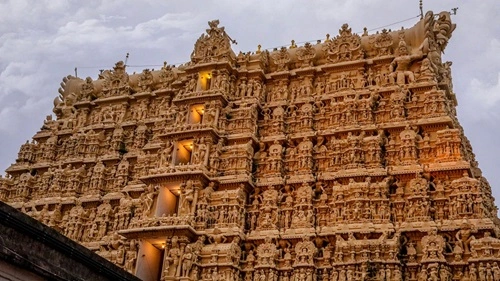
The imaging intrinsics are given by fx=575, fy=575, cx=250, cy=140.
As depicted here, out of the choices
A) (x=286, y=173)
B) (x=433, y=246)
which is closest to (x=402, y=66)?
(x=286, y=173)

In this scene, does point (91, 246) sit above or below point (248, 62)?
below

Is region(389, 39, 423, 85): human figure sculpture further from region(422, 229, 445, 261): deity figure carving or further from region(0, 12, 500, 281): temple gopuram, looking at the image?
region(422, 229, 445, 261): deity figure carving

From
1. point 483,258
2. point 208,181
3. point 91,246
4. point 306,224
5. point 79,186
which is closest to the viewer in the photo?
point 483,258

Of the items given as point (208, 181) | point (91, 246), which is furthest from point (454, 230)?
point (91, 246)

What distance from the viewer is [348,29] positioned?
2833 centimetres

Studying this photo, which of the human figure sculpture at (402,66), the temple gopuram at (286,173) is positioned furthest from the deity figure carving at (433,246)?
the human figure sculpture at (402,66)

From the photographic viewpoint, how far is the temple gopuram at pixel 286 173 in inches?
848

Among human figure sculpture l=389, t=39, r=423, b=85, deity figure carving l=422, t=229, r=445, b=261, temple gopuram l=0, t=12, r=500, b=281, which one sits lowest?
deity figure carving l=422, t=229, r=445, b=261

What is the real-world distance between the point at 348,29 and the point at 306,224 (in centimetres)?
1053

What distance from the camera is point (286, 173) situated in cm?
2547

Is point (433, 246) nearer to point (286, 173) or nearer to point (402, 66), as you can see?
point (286, 173)

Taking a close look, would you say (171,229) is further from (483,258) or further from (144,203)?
(483,258)

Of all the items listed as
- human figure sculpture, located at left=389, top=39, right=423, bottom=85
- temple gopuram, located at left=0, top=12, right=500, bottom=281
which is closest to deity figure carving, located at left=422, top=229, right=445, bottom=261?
temple gopuram, located at left=0, top=12, right=500, bottom=281

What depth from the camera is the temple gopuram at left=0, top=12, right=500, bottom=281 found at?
21.5m
